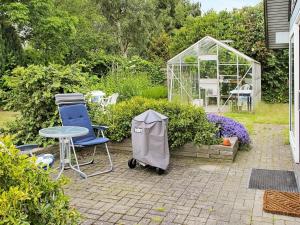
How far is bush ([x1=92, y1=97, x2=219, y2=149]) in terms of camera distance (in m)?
6.24

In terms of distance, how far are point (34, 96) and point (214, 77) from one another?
28.1 feet

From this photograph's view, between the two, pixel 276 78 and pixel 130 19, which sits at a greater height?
pixel 130 19

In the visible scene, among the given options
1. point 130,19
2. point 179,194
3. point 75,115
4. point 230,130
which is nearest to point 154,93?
point 230,130

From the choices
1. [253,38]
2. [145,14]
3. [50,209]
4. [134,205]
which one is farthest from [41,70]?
[145,14]

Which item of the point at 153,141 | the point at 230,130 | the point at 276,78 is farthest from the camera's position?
the point at 276,78

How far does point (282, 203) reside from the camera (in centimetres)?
416

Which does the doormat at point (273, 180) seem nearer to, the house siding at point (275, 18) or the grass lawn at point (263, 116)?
the grass lawn at point (263, 116)

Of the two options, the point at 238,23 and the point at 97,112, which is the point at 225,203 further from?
the point at 238,23

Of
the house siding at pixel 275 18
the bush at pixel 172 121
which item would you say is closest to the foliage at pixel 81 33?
the house siding at pixel 275 18

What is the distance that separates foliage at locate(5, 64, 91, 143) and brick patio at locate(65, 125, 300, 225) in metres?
1.62

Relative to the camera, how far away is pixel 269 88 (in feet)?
54.1

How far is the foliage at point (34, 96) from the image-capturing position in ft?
21.9

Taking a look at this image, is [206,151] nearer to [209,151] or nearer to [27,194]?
[209,151]

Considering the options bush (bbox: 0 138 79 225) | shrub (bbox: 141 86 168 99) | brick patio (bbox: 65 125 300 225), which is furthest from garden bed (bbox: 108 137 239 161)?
shrub (bbox: 141 86 168 99)
